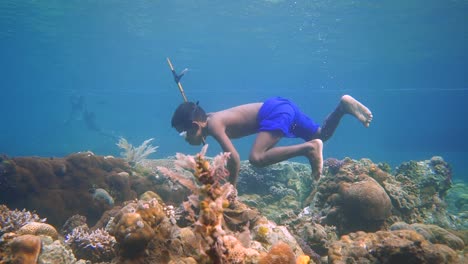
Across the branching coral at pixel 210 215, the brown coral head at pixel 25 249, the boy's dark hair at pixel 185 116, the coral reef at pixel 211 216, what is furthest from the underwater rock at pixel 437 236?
the brown coral head at pixel 25 249

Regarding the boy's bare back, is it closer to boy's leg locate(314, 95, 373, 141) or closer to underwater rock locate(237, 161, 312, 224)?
boy's leg locate(314, 95, 373, 141)

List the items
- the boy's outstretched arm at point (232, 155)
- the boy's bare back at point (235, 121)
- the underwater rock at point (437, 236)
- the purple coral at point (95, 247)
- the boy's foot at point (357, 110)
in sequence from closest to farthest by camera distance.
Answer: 1. the purple coral at point (95, 247)
2. the underwater rock at point (437, 236)
3. the boy's outstretched arm at point (232, 155)
4. the boy's bare back at point (235, 121)
5. the boy's foot at point (357, 110)

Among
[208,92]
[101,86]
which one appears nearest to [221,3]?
[208,92]

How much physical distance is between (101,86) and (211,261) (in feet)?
330

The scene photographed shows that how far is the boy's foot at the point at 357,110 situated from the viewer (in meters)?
7.17

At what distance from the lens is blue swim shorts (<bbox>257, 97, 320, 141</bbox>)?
651 cm

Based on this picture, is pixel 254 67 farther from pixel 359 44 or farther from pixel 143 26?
pixel 143 26

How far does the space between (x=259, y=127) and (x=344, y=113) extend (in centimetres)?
253

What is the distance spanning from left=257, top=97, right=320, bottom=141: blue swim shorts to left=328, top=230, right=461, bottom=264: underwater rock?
9.09 ft

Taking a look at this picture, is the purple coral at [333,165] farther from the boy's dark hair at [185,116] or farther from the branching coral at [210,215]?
the branching coral at [210,215]

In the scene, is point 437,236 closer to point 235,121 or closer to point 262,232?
point 262,232

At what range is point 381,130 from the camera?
164 m

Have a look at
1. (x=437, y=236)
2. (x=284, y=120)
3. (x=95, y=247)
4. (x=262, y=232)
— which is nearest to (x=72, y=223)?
(x=95, y=247)

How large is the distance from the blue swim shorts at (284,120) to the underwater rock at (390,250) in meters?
2.77
